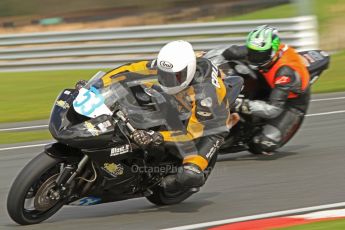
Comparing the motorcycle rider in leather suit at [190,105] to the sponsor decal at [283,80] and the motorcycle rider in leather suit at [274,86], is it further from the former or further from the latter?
the sponsor decal at [283,80]

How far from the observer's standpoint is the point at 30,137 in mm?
10586

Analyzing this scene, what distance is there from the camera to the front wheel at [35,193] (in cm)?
570

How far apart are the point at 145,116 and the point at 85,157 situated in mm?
594

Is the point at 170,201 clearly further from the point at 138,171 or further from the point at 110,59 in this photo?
the point at 110,59

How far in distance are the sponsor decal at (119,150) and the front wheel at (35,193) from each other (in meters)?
0.42

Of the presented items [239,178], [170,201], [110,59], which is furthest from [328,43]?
[170,201]

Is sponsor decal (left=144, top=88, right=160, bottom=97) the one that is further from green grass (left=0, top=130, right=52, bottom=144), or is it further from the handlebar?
green grass (left=0, top=130, right=52, bottom=144)

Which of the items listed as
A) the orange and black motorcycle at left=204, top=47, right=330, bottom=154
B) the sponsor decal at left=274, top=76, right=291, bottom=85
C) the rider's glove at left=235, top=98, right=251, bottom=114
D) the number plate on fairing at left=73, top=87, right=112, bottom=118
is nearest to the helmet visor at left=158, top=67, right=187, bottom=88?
the number plate on fairing at left=73, top=87, right=112, bottom=118

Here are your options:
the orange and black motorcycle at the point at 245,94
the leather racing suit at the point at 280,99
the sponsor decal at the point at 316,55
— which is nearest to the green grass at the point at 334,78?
the sponsor decal at the point at 316,55

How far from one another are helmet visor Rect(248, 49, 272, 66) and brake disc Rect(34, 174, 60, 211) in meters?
3.51

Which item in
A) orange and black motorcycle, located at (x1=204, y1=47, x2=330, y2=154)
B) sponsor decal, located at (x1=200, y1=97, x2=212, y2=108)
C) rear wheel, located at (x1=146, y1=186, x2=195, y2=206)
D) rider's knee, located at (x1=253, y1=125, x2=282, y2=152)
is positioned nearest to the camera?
sponsor decal, located at (x1=200, y1=97, x2=212, y2=108)

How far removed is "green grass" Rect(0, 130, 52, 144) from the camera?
410 inches

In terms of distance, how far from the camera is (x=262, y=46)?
8570 mm

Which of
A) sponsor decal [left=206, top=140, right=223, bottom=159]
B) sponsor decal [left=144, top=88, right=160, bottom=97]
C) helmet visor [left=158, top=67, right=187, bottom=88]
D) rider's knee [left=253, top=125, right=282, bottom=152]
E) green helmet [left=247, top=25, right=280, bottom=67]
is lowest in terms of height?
rider's knee [left=253, top=125, right=282, bottom=152]
